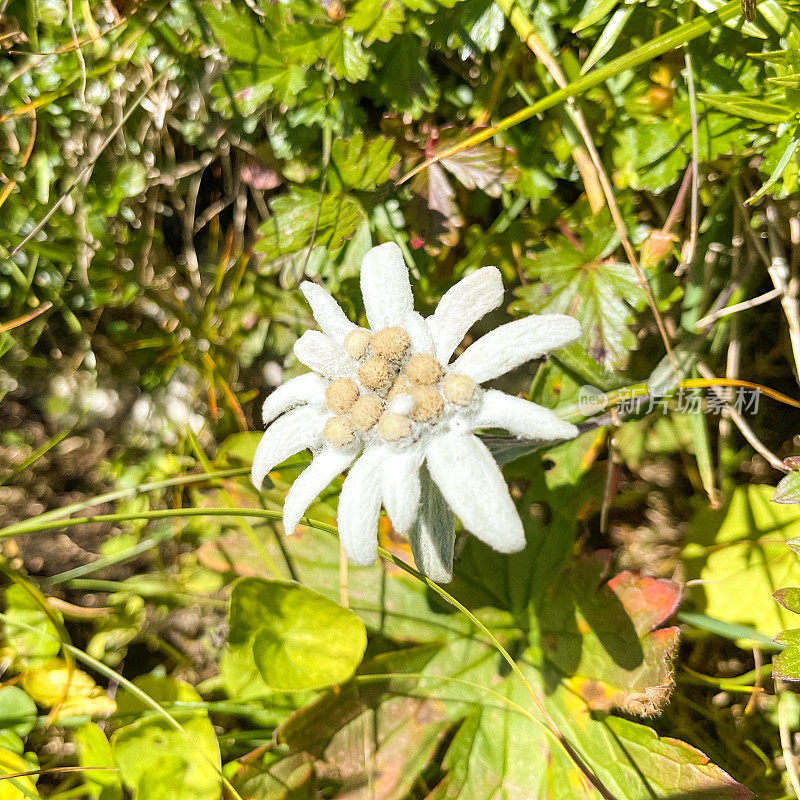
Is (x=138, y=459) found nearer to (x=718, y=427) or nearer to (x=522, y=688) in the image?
(x=522, y=688)

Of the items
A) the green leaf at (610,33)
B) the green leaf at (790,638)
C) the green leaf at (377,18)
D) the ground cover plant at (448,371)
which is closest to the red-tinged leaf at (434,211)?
the ground cover plant at (448,371)

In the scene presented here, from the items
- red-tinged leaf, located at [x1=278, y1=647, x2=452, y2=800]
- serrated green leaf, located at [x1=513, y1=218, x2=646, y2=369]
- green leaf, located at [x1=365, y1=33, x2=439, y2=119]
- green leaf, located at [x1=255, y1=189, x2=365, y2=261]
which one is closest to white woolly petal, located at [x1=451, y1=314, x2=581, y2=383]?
serrated green leaf, located at [x1=513, y1=218, x2=646, y2=369]

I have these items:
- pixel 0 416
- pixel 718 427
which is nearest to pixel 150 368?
pixel 0 416

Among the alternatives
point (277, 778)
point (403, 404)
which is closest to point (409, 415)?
point (403, 404)

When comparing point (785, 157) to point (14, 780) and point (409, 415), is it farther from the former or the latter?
point (14, 780)

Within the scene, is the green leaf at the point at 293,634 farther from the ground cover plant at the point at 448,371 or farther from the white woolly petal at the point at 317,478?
the white woolly petal at the point at 317,478

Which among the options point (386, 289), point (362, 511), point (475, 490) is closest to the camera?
point (475, 490)

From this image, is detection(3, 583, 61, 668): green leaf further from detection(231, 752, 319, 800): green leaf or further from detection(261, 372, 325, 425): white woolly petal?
detection(261, 372, 325, 425): white woolly petal
